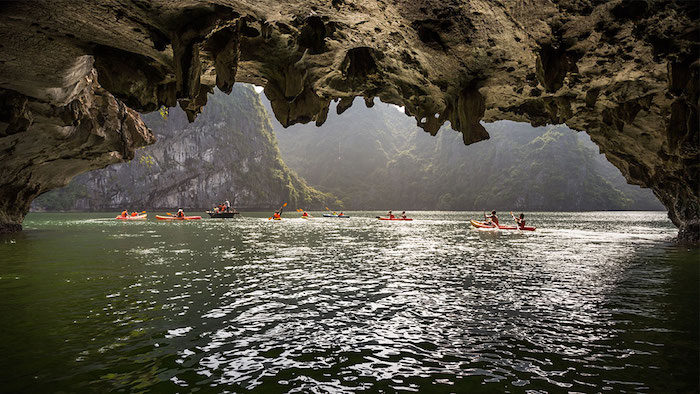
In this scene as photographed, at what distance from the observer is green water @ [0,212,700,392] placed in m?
5.95

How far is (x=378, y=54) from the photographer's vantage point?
428 inches

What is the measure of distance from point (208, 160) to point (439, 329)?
555 ft

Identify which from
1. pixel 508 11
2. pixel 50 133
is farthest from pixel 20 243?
pixel 508 11

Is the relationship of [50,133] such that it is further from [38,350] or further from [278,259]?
[38,350]

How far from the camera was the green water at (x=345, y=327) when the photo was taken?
5953 mm

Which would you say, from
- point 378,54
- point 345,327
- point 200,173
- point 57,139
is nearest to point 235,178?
point 200,173

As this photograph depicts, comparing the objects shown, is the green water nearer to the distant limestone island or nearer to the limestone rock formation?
the limestone rock formation

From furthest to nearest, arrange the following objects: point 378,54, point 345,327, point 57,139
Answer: point 57,139, point 378,54, point 345,327

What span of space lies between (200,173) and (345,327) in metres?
164

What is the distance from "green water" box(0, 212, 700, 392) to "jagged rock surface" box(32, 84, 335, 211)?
145738mm

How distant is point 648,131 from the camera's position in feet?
58.5

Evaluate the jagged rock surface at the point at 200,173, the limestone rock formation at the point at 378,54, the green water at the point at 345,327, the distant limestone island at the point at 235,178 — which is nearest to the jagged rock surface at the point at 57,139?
the limestone rock formation at the point at 378,54

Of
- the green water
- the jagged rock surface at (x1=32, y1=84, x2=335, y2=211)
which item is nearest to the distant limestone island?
the jagged rock surface at (x1=32, y1=84, x2=335, y2=211)

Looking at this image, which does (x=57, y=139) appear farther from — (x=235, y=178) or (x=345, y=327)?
(x=235, y=178)
